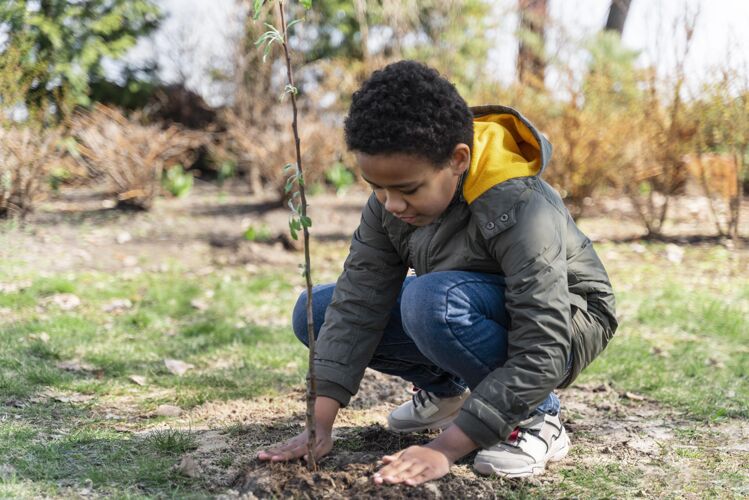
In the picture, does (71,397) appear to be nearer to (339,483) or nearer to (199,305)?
(339,483)

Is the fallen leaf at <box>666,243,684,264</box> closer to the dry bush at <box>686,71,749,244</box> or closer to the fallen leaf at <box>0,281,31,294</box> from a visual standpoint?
the dry bush at <box>686,71,749,244</box>

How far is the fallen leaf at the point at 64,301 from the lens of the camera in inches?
181

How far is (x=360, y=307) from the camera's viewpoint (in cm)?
238

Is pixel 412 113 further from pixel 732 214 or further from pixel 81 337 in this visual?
pixel 732 214

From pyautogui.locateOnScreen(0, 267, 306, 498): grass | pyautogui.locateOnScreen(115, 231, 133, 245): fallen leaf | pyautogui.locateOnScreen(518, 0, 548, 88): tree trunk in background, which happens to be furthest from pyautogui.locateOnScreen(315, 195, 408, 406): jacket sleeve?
pyautogui.locateOnScreen(518, 0, 548, 88): tree trunk in background

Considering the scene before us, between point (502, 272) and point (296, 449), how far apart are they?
0.79 m

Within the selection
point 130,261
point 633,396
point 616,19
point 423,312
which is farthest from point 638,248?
point 616,19

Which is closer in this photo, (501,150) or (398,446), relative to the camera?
(501,150)

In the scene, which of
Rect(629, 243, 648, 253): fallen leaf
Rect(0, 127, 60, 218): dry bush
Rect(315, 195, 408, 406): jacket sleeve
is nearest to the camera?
Rect(315, 195, 408, 406): jacket sleeve

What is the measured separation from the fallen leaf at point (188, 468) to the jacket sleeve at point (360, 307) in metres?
0.43

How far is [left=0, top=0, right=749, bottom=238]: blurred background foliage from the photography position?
6.71 meters

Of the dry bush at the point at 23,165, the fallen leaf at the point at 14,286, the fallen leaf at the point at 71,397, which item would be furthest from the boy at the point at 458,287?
the dry bush at the point at 23,165

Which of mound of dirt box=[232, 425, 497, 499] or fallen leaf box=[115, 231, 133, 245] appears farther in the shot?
fallen leaf box=[115, 231, 133, 245]

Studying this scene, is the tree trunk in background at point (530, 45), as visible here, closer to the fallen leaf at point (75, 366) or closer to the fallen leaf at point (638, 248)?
the fallen leaf at point (638, 248)
